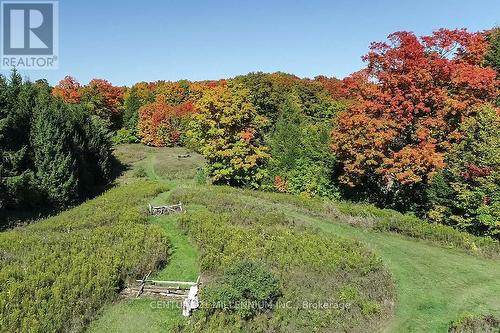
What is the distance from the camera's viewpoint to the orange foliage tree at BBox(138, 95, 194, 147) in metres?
91.7

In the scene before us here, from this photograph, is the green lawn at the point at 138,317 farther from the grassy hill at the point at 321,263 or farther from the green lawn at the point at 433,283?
the green lawn at the point at 433,283

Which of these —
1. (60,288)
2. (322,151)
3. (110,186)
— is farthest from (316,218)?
(110,186)

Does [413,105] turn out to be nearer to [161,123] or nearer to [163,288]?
[163,288]

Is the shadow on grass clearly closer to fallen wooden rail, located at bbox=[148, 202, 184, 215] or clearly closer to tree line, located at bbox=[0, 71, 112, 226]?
tree line, located at bbox=[0, 71, 112, 226]

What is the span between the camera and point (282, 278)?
18797 mm

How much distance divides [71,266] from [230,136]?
25349mm

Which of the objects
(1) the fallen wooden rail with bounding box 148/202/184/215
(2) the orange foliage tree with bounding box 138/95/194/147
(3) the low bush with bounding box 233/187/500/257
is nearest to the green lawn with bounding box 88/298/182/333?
(1) the fallen wooden rail with bounding box 148/202/184/215

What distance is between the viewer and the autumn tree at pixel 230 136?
41969 mm

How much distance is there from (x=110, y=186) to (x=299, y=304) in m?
39.5

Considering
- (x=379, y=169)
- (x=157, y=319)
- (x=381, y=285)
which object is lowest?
(x=157, y=319)

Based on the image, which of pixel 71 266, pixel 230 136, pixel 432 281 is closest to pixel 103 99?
pixel 230 136

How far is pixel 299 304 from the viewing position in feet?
55.4

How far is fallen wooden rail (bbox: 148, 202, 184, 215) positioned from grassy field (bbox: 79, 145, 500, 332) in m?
1.25

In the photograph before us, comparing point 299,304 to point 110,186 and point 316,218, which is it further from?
point 110,186
